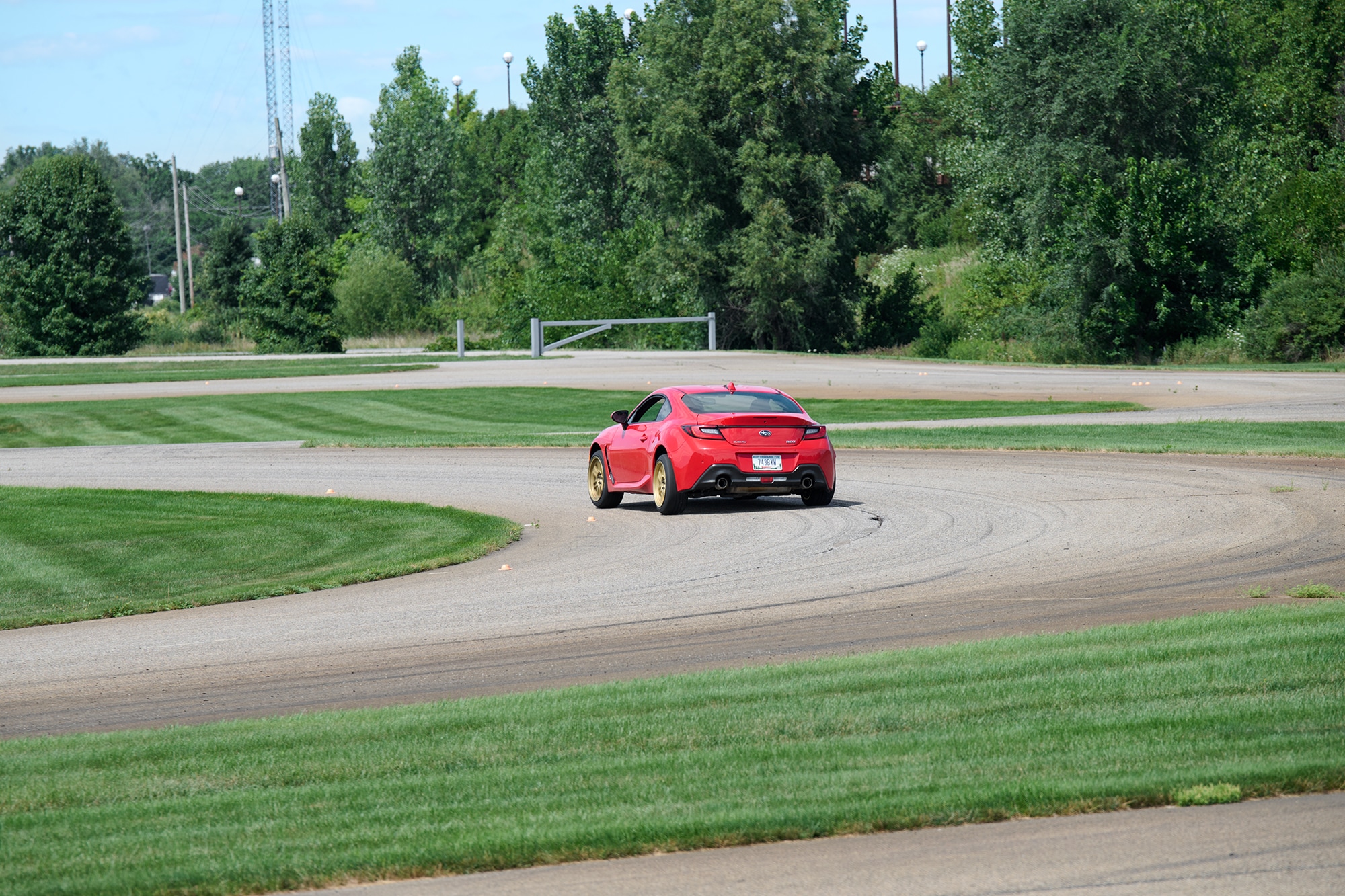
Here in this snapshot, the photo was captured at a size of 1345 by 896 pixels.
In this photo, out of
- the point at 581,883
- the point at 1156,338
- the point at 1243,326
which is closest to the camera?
the point at 581,883

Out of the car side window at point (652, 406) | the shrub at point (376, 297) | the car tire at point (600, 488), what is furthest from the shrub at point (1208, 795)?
the shrub at point (376, 297)

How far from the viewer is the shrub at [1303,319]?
138 feet

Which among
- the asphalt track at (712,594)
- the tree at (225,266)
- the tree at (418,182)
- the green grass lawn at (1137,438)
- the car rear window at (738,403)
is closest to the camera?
the asphalt track at (712,594)

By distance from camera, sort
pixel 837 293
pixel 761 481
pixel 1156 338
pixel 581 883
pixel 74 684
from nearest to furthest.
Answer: pixel 581 883
pixel 74 684
pixel 761 481
pixel 1156 338
pixel 837 293

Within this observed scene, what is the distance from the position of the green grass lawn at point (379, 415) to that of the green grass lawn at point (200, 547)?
894cm

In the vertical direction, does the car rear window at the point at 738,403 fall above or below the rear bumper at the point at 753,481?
above

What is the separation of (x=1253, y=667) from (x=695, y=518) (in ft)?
29.1

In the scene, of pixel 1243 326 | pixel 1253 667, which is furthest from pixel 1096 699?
pixel 1243 326

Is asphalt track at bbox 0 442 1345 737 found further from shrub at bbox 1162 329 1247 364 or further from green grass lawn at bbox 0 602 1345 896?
shrub at bbox 1162 329 1247 364

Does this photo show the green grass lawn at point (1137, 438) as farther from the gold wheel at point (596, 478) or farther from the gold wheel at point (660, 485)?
the gold wheel at point (660, 485)

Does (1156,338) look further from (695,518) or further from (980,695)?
(980,695)

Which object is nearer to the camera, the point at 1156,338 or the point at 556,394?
the point at 556,394

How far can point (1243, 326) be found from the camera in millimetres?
44125

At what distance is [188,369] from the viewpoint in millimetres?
50594
